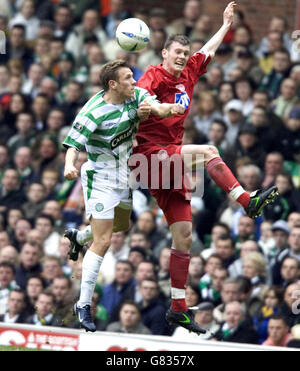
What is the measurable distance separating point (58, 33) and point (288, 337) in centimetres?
777

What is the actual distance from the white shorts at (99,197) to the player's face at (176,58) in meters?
1.18

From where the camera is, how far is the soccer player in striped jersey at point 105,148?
995cm

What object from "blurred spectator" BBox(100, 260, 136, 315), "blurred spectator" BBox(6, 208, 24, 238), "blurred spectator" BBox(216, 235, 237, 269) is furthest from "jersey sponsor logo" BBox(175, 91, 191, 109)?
"blurred spectator" BBox(6, 208, 24, 238)

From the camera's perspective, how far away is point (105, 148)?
10.1 metres

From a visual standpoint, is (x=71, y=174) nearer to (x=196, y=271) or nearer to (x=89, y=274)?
(x=89, y=274)

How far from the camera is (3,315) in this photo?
13539 millimetres

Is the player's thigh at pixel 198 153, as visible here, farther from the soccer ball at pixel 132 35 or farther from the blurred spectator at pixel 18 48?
the blurred spectator at pixel 18 48

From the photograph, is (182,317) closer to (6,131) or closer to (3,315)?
(3,315)

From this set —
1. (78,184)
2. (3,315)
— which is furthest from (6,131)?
(3,315)

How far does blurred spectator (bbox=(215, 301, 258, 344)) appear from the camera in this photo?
11.9 meters

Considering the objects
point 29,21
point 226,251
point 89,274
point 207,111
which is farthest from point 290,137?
point 29,21
